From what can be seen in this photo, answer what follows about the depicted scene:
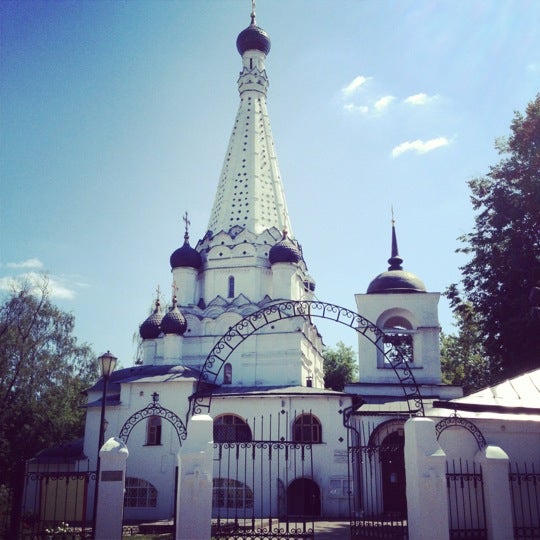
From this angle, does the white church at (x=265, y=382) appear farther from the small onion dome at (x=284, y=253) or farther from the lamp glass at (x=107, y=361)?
the lamp glass at (x=107, y=361)

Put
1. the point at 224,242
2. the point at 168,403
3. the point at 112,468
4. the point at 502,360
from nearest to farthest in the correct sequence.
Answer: the point at 112,468 < the point at 502,360 < the point at 168,403 < the point at 224,242

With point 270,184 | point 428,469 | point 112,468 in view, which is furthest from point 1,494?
point 270,184

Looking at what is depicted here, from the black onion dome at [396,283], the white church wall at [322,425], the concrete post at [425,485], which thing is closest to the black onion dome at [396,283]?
the black onion dome at [396,283]

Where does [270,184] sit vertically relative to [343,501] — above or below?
above

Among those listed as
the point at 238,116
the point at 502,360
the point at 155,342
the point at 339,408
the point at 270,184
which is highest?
the point at 238,116

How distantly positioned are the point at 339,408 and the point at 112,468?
1152 cm

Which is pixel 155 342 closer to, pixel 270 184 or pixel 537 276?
pixel 270 184

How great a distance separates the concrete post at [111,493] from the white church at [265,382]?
3.79 m

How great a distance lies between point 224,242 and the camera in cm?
2655

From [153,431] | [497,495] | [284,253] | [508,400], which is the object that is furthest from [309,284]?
[508,400]

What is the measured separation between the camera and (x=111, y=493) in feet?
31.9

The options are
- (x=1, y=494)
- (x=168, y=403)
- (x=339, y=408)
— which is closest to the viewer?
(x=1, y=494)

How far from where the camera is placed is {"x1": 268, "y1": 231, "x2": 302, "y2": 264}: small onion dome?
25.0 m

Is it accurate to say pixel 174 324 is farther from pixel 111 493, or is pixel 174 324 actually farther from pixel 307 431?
pixel 111 493
